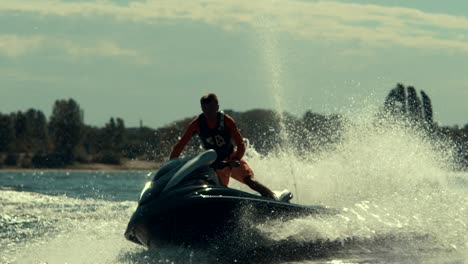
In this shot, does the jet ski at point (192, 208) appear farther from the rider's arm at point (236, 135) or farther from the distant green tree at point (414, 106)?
the distant green tree at point (414, 106)

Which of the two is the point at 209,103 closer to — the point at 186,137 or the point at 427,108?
the point at 186,137

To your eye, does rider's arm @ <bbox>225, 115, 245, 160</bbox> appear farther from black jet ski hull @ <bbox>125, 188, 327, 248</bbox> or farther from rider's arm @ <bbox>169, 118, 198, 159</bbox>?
black jet ski hull @ <bbox>125, 188, 327, 248</bbox>

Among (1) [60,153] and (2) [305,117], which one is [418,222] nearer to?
(2) [305,117]

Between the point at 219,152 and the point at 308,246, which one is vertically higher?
the point at 219,152

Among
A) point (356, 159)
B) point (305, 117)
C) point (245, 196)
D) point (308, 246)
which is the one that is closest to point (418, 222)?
point (308, 246)

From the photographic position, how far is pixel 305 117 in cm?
2864

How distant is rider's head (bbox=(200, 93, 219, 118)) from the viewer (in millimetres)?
10648

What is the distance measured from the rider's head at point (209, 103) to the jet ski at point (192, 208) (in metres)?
0.84

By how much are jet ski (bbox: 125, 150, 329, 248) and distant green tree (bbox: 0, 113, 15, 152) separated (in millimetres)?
93584

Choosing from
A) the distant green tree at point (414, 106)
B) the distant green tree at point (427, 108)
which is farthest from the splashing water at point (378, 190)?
the distant green tree at point (427, 108)

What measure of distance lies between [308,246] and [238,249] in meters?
0.88

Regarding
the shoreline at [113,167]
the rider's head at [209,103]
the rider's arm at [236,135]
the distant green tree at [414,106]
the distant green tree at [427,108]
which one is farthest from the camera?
the shoreline at [113,167]

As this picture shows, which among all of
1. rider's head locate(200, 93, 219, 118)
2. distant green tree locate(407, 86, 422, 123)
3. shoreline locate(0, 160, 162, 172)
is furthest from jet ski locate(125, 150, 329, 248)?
shoreline locate(0, 160, 162, 172)

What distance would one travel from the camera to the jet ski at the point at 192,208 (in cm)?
951
